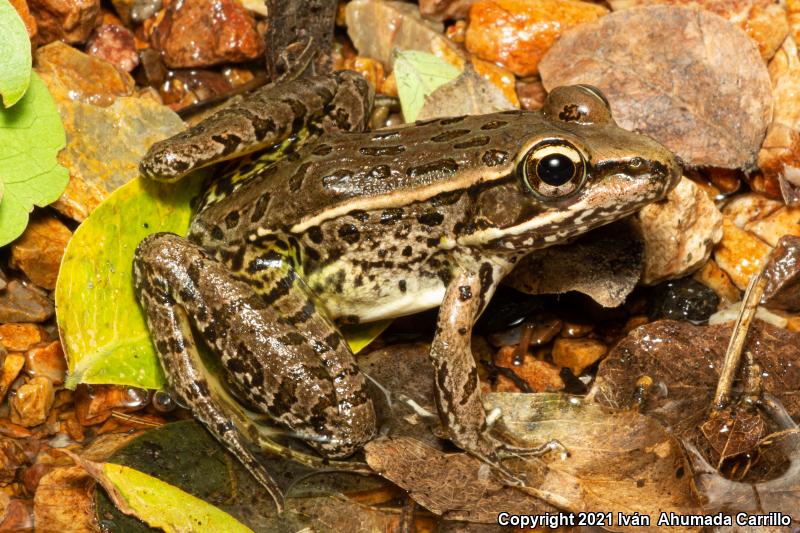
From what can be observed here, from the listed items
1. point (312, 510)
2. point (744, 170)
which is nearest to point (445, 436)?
point (312, 510)

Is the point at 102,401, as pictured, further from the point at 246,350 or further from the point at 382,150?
the point at 382,150

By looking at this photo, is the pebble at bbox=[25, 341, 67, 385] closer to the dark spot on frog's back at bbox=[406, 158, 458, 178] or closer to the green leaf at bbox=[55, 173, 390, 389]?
the green leaf at bbox=[55, 173, 390, 389]

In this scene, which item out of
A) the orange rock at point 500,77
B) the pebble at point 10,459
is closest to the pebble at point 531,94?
the orange rock at point 500,77

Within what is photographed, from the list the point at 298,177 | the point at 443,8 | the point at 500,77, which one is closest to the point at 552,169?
the point at 298,177

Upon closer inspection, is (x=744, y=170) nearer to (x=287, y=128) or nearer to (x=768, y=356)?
(x=768, y=356)

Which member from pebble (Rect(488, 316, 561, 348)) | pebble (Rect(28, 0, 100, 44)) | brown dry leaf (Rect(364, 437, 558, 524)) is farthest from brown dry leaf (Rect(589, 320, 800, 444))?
pebble (Rect(28, 0, 100, 44))
